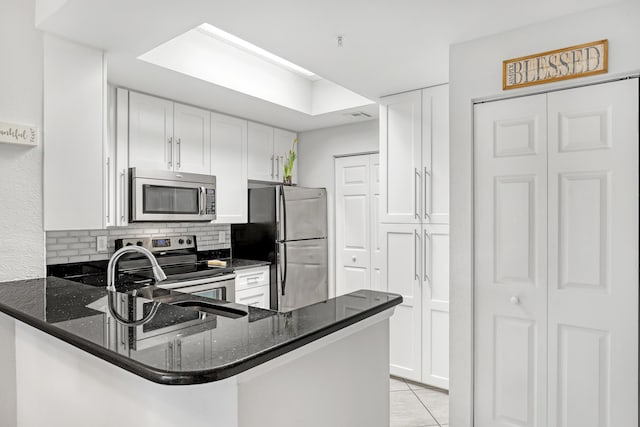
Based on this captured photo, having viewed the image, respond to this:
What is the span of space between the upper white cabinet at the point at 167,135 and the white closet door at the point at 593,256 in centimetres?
271

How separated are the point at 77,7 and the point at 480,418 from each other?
9.78 feet

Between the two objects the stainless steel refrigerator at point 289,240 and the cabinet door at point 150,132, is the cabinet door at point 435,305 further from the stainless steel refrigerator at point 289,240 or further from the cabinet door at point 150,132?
the cabinet door at point 150,132

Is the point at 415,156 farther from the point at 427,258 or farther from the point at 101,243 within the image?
the point at 101,243

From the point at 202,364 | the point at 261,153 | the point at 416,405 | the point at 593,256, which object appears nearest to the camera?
the point at 202,364

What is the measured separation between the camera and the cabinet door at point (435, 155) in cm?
296

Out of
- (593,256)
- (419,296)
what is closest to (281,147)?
(419,296)

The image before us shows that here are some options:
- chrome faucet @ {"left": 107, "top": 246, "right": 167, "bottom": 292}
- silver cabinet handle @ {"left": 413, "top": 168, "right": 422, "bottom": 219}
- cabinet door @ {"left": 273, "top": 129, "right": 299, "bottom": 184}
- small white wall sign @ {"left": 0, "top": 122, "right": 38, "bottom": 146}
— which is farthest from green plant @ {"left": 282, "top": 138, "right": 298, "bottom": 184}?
chrome faucet @ {"left": 107, "top": 246, "right": 167, "bottom": 292}

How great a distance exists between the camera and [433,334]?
302cm

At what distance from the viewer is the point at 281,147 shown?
14.5ft

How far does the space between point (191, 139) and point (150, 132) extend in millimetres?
377

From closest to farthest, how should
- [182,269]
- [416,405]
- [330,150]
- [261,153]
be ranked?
[416,405] < [182,269] < [261,153] < [330,150]

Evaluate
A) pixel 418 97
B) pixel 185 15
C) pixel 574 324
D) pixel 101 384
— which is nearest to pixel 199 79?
pixel 185 15

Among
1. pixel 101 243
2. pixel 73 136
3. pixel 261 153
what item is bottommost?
pixel 101 243

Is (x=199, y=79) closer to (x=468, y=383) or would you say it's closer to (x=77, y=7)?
(x=77, y=7)
